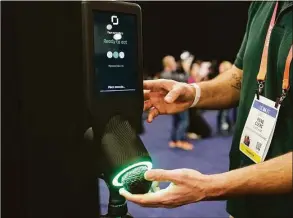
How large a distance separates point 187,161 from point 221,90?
3.19 meters

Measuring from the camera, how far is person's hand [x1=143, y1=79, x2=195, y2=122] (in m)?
1.17

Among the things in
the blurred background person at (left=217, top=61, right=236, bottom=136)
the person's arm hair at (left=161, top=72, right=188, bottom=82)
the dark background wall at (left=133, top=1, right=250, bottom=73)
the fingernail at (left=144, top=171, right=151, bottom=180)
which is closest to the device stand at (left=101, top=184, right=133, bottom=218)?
the fingernail at (left=144, top=171, right=151, bottom=180)

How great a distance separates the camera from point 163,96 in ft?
3.92

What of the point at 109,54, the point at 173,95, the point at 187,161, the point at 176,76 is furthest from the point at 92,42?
the point at 176,76

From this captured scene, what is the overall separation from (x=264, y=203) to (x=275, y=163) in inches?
9.2

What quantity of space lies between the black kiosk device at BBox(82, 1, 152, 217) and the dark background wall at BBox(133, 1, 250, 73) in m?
10.2

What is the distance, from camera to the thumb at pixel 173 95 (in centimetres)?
109

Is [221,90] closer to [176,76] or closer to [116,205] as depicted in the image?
[116,205]

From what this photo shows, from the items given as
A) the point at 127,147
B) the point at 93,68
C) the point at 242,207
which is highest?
the point at 93,68

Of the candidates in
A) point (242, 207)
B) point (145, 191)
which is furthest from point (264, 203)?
point (145, 191)

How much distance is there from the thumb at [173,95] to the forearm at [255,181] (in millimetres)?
328

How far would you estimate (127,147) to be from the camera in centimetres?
77

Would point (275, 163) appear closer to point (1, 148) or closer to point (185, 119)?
point (1, 148)

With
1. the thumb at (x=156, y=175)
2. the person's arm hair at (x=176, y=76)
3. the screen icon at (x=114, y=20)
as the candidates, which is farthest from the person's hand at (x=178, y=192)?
the person's arm hair at (x=176, y=76)
